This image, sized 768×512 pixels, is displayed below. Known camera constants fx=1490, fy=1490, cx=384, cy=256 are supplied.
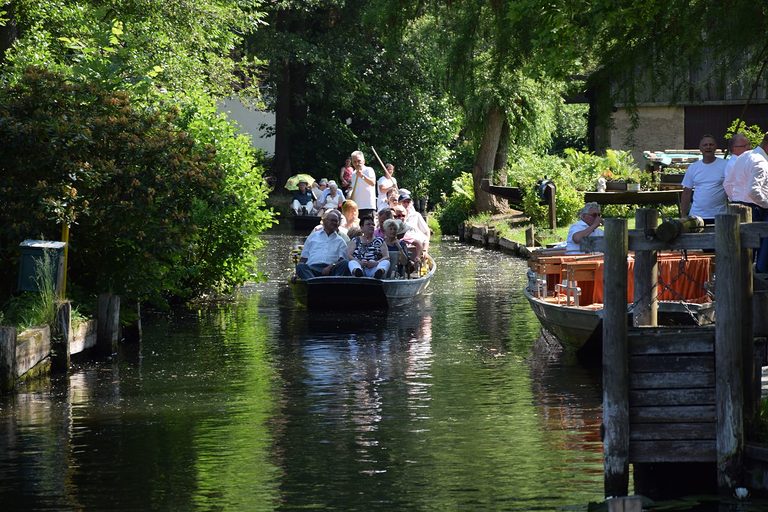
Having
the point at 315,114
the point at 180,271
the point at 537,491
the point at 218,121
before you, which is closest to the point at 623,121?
the point at 315,114

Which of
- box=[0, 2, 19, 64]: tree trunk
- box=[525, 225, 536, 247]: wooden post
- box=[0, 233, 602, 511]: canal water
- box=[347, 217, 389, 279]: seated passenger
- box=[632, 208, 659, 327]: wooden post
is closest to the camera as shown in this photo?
box=[0, 233, 602, 511]: canal water

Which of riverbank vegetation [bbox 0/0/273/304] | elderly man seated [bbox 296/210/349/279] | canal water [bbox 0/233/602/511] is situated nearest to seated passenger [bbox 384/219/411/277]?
elderly man seated [bbox 296/210/349/279]

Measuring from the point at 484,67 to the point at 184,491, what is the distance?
4.87 m

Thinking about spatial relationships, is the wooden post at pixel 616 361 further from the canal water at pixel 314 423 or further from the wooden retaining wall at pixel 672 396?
the canal water at pixel 314 423

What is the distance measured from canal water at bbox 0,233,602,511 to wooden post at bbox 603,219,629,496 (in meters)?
0.38

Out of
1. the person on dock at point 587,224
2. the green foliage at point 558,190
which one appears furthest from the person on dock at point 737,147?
the green foliage at point 558,190

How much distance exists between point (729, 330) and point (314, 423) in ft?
14.4

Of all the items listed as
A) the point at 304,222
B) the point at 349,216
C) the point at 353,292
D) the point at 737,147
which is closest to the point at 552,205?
the point at 304,222

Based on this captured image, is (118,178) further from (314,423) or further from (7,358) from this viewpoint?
(314,423)

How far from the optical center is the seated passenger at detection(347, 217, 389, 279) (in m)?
20.8

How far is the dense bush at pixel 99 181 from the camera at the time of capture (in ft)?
53.0

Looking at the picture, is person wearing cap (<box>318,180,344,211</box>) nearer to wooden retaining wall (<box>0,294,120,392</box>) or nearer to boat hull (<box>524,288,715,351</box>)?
wooden retaining wall (<box>0,294,120,392</box>)

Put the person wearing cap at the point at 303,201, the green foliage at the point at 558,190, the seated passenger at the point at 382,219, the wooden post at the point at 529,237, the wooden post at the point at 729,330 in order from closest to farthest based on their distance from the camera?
the wooden post at the point at 729,330 → the seated passenger at the point at 382,219 → the wooden post at the point at 529,237 → the green foliage at the point at 558,190 → the person wearing cap at the point at 303,201

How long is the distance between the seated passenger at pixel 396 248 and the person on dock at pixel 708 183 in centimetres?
543
